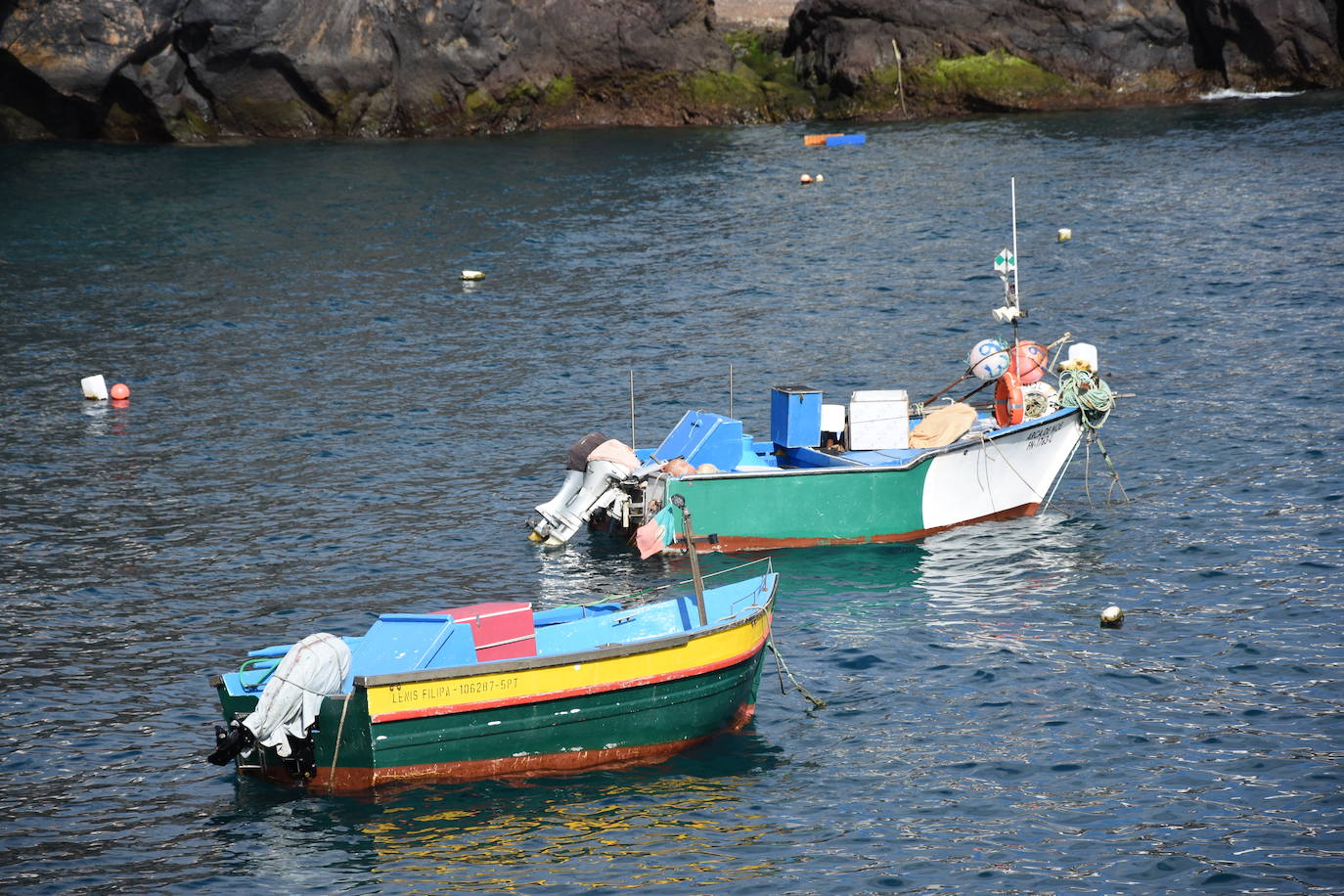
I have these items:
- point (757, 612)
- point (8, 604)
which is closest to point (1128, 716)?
point (757, 612)

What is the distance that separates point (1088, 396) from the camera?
23531 millimetres

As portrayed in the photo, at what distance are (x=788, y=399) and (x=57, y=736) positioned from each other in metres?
12.0

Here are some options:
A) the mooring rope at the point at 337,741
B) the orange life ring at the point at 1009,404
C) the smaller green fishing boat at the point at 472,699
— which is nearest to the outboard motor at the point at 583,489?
the smaller green fishing boat at the point at 472,699

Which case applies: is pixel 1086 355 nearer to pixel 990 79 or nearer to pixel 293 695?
pixel 293 695

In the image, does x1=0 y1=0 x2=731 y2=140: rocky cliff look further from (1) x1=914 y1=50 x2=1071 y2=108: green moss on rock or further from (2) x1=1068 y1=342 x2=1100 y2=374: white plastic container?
(2) x1=1068 y1=342 x2=1100 y2=374: white plastic container

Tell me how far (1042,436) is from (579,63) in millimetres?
46462

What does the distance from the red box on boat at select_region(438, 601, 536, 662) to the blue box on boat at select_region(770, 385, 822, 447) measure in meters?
8.13

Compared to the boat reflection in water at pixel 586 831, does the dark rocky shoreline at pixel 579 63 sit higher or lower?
higher

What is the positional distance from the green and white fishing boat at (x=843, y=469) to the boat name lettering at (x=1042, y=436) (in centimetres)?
2

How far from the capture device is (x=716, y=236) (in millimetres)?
44188

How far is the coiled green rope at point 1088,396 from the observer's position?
926 inches

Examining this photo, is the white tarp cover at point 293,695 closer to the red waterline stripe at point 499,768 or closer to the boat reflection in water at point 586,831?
the red waterline stripe at point 499,768

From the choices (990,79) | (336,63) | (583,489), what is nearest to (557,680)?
(583,489)

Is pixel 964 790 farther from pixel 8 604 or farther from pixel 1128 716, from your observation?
pixel 8 604
